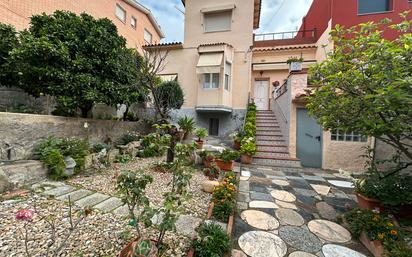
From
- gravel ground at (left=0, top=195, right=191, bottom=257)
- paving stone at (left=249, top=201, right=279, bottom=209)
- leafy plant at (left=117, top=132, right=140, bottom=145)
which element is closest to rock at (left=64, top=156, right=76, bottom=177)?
gravel ground at (left=0, top=195, right=191, bottom=257)

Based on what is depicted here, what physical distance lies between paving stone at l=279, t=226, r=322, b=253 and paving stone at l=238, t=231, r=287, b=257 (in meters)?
0.16

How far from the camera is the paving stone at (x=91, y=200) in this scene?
3.09 metres

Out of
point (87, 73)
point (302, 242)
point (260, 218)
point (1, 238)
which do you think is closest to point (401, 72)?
point (302, 242)

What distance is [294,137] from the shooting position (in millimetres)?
7520

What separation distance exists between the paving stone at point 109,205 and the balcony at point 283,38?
1420 cm

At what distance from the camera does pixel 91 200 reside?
3250mm

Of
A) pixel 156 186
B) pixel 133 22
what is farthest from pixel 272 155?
pixel 133 22

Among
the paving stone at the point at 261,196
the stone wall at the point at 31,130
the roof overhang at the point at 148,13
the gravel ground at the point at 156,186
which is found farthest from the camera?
the roof overhang at the point at 148,13

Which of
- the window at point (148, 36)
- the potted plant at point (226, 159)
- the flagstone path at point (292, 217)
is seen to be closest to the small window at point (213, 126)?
the potted plant at point (226, 159)

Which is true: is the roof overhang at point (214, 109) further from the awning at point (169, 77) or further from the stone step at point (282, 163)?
the stone step at point (282, 163)

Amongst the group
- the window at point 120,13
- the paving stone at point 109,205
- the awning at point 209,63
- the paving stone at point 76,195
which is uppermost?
the window at point 120,13

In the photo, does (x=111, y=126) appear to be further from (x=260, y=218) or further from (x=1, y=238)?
(x=260, y=218)

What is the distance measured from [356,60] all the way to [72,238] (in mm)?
5335

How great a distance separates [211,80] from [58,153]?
7988 millimetres
